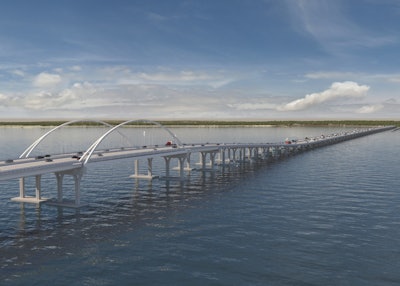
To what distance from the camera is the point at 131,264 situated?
33.7 meters

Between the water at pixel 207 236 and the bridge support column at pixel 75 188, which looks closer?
the water at pixel 207 236

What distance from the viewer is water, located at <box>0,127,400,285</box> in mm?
31594

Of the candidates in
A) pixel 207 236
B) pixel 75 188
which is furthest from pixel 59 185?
pixel 207 236

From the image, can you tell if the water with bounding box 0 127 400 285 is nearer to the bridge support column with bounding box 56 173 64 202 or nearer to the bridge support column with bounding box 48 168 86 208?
the bridge support column with bounding box 48 168 86 208

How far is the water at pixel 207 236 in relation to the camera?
31.6 metres

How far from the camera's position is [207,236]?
135 feet

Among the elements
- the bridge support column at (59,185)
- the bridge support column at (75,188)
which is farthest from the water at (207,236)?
the bridge support column at (59,185)

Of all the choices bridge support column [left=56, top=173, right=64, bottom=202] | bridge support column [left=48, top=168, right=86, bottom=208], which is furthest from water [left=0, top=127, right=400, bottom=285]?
bridge support column [left=56, top=173, right=64, bottom=202]

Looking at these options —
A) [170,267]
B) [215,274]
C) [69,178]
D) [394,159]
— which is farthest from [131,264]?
[394,159]

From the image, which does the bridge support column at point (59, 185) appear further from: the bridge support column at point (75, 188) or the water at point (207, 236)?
the water at point (207, 236)

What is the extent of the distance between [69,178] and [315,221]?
166 ft

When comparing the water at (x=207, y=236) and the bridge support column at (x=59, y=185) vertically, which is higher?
the bridge support column at (x=59, y=185)

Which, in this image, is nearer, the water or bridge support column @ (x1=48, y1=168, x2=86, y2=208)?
the water

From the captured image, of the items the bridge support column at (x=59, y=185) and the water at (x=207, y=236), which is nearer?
the water at (x=207, y=236)
